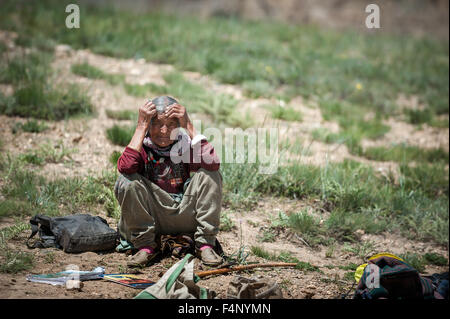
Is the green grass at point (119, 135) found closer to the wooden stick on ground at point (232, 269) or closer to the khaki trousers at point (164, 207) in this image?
the khaki trousers at point (164, 207)

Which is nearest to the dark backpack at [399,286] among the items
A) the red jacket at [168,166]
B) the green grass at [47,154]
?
the red jacket at [168,166]

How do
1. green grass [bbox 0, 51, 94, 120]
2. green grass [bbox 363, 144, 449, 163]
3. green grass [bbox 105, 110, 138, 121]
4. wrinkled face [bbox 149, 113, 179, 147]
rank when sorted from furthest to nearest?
green grass [bbox 363, 144, 449, 163] → green grass [bbox 105, 110, 138, 121] → green grass [bbox 0, 51, 94, 120] → wrinkled face [bbox 149, 113, 179, 147]

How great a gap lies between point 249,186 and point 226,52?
192 inches

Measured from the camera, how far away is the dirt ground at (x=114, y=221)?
3.76m

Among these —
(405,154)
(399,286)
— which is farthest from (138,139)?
(405,154)

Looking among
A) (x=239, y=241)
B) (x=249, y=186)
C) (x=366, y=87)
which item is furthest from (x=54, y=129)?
(x=366, y=87)

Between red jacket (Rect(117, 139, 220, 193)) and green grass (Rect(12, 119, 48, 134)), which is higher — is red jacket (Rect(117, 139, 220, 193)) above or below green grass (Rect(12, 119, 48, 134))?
below

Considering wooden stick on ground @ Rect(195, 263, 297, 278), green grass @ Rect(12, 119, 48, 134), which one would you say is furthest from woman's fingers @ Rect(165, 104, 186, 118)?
green grass @ Rect(12, 119, 48, 134)

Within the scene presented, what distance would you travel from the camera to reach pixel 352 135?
25.1ft

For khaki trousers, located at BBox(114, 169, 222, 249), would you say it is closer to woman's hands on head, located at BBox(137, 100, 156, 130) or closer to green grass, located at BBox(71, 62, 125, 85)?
woman's hands on head, located at BBox(137, 100, 156, 130)

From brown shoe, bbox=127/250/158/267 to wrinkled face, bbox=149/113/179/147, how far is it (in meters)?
0.90

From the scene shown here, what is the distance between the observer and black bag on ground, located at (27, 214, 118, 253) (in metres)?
4.07

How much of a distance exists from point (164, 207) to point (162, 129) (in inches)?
25.5
